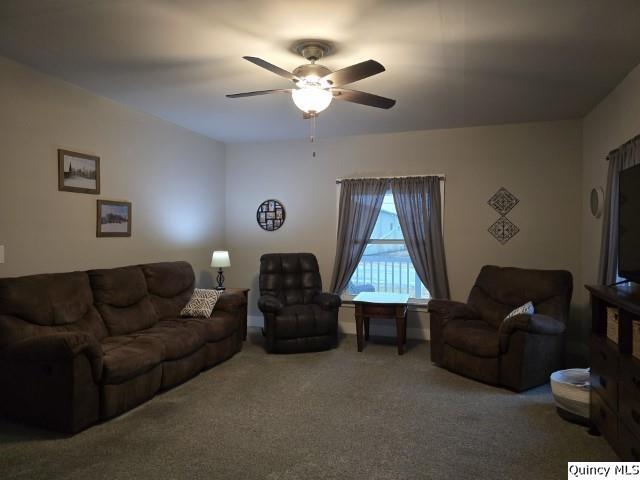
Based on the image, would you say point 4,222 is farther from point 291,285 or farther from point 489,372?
point 489,372

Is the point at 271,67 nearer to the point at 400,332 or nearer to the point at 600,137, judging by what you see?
the point at 400,332

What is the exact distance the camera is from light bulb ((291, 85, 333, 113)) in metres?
2.62

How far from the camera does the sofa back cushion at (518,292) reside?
385cm

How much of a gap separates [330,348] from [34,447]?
2846mm

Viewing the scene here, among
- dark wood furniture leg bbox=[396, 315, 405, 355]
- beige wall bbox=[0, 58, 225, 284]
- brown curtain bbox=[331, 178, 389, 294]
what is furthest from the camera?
brown curtain bbox=[331, 178, 389, 294]

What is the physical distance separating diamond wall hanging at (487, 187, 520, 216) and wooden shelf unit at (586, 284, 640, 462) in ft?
6.96

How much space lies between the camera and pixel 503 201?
4.86m

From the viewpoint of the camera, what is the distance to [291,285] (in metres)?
5.05

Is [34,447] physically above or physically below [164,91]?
below

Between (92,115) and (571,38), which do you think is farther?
(92,115)

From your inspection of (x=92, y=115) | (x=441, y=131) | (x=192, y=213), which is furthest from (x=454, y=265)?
(x=92, y=115)

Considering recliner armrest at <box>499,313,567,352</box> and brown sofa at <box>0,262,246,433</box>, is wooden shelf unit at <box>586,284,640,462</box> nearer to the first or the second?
recliner armrest at <box>499,313,567,352</box>

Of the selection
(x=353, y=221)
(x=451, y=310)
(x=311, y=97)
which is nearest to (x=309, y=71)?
(x=311, y=97)

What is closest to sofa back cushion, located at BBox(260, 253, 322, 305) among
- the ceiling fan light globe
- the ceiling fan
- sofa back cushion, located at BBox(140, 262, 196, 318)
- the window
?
the window
